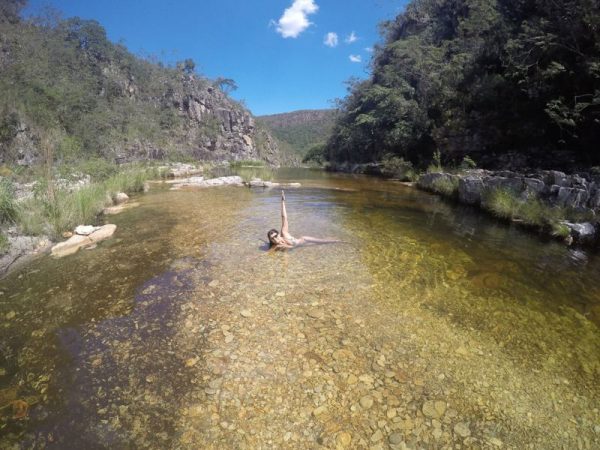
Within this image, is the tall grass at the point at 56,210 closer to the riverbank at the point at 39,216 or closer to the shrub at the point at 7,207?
the riverbank at the point at 39,216

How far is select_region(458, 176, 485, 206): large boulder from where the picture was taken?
43.4 ft

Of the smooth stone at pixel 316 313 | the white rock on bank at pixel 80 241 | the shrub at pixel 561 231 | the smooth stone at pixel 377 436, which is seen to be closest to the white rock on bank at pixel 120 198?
the white rock on bank at pixel 80 241

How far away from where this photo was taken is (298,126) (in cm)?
14075

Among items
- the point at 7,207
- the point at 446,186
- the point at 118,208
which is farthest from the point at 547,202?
the point at 118,208

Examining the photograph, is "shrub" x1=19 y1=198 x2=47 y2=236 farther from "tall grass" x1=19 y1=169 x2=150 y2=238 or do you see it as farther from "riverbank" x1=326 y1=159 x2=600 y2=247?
"riverbank" x1=326 y1=159 x2=600 y2=247

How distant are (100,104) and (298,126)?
97116 millimetres

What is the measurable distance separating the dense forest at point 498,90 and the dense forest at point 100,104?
19.9m

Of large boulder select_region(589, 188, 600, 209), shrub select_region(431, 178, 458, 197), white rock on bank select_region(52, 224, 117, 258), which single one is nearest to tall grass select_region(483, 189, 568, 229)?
large boulder select_region(589, 188, 600, 209)

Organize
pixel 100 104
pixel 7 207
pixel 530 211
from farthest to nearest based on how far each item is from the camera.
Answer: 1. pixel 100 104
2. pixel 530 211
3. pixel 7 207

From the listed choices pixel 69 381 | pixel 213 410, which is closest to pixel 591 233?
pixel 213 410

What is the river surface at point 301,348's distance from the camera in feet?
9.43

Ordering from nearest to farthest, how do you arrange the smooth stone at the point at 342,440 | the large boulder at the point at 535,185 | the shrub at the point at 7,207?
the smooth stone at the point at 342,440 < the shrub at the point at 7,207 < the large boulder at the point at 535,185

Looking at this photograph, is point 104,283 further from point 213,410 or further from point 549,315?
point 549,315

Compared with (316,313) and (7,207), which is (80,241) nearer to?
(7,207)
